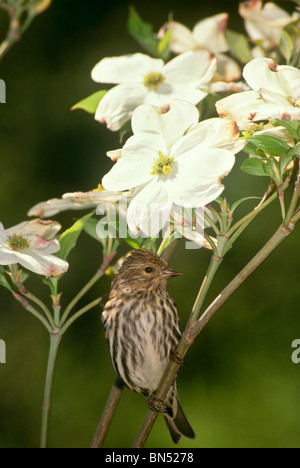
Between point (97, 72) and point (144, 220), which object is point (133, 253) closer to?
point (144, 220)

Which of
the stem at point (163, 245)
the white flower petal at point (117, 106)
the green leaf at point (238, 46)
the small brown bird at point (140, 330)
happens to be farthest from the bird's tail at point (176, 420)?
the green leaf at point (238, 46)

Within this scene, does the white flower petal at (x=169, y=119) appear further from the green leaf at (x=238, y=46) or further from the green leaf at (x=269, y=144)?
the green leaf at (x=238, y=46)

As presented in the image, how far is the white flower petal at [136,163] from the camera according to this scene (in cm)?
46

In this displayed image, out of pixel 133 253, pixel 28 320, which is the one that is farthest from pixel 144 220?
pixel 28 320

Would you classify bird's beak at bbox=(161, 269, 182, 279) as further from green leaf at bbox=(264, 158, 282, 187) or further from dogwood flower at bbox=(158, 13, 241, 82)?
dogwood flower at bbox=(158, 13, 241, 82)

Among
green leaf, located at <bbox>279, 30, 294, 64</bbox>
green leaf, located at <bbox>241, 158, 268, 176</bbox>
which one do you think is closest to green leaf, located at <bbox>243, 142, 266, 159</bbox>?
green leaf, located at <bbox>241, 158, 268, 176</bbox>

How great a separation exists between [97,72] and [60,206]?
150 millimetres

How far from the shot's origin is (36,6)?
0.59 metres

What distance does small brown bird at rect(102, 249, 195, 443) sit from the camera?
559 mm

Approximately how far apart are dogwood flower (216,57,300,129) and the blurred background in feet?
0.80

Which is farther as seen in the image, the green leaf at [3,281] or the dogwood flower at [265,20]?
the dogwood flower at [265,20]

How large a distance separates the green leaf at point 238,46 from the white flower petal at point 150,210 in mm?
293

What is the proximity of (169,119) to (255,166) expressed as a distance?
0.08 m

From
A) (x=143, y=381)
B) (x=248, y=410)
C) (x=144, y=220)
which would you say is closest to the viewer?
(x=144, y=220)
